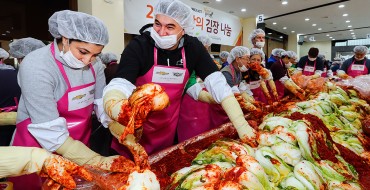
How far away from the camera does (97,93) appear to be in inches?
80.1

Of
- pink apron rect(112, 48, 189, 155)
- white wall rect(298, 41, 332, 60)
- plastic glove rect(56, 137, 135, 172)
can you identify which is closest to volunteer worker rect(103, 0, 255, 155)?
pink apron rect(112, 48, 189, 155)

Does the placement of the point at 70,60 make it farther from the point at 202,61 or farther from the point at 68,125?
the point at 202,61

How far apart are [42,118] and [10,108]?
1.34 meters

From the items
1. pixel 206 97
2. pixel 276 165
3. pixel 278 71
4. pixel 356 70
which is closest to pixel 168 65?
pixel 206 97

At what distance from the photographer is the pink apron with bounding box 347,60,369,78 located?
6961 millimetres

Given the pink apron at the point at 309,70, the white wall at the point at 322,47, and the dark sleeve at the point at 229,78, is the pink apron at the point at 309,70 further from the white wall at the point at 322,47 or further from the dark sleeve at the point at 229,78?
the white wall at the point at 322,47

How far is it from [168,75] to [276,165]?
45.0 inches

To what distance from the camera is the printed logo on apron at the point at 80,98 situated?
1749 mm

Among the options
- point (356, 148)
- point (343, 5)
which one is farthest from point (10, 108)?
point (343, 5)

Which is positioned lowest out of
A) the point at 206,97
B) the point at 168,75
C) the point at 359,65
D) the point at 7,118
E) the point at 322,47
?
the point at 7,118

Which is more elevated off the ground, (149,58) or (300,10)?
(300,10)

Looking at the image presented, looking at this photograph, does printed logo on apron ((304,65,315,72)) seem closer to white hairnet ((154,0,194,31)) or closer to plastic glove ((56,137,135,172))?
white hairnet ((154,0,194,31))

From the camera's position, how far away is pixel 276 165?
4.40 ft

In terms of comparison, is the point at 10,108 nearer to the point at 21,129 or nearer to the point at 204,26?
the point at 21,129
